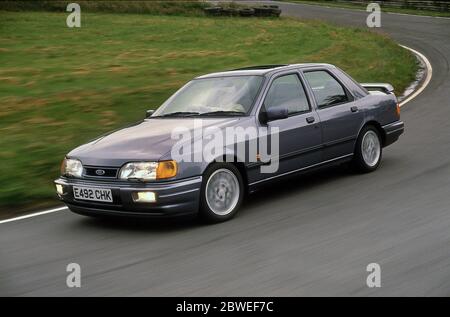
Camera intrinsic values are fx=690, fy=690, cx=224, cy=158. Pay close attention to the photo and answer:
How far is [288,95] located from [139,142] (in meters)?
1.97

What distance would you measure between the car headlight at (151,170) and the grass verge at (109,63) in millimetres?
2271

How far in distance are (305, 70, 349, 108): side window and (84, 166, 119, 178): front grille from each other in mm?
2778

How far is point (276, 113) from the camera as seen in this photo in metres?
7.20

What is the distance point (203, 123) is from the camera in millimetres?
7031

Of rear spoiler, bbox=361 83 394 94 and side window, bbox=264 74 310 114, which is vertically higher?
side window, bbox=264 74 310 114

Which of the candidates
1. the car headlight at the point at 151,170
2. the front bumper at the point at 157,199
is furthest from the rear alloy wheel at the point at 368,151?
the car headlight at the point at 151,170

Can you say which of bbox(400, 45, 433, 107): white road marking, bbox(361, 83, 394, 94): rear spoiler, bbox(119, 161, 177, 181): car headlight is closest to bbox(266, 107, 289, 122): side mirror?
bbox(119, 161, 177, 181): car headlight

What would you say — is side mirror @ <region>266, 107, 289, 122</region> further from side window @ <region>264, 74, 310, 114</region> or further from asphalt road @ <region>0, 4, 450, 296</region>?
asphalt road @ <region>0, 4, 450, 296</region>

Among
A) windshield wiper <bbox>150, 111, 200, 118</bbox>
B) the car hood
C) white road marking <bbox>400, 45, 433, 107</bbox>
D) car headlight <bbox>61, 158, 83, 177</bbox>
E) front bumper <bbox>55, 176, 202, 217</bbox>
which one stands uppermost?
windshield wiper <bbox>150, 111, 200, 118</bbox>

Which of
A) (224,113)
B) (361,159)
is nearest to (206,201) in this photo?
(224,113)

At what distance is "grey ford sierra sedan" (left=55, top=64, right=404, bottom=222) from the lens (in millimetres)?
6406
